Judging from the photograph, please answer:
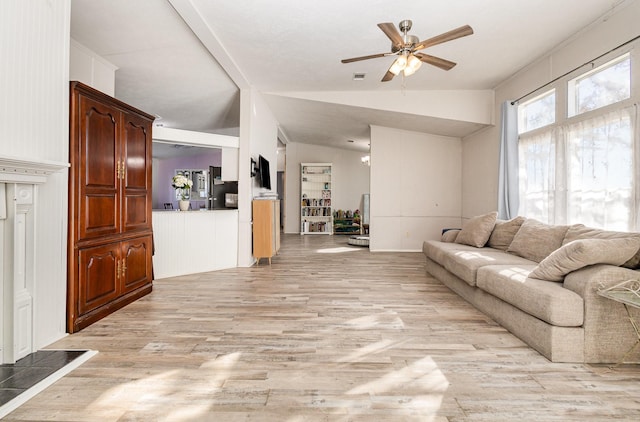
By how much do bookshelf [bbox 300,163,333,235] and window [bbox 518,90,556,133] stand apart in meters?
6.85

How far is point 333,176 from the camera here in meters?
11.4

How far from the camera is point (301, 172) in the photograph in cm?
1132

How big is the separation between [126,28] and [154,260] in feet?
9.56

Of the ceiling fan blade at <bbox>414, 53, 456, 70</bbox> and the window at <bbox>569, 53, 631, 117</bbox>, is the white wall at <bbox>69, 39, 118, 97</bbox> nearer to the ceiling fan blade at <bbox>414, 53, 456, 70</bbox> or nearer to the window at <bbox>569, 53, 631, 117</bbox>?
the ceiling fan blade at <bbox>414, 53, 456, 70</bbox>

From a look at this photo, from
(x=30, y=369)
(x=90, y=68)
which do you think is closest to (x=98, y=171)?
(x=30, y=369)

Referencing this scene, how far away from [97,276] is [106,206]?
2.15 feet

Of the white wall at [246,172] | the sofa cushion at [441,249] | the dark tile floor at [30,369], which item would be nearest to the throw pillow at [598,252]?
the sofa cushion at [441,249]

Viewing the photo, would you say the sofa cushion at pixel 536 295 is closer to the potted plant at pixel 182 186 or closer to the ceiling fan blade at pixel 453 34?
the ceiling fan blade at pixel 453 34

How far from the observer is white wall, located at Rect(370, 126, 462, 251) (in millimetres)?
7387

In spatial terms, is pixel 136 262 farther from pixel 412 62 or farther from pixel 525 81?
pixel 525 81

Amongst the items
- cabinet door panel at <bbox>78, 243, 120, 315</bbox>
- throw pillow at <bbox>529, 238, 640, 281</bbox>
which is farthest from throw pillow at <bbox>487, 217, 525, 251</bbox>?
cabinet door panel at <bbox>78, 243, 120, 315</bbox>

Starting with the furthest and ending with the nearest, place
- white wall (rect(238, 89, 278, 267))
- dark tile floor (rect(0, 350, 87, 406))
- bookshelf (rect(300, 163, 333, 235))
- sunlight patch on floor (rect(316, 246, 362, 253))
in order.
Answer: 1. bookshelf (rect(300, 163, 333, 235))
2. sunlight patch on floor (rect(316, 246, 362, 253))
3. white wall (rect(238, 89, 278, 267))
4. dark tile floor (rect(0, 350, 87, 406))

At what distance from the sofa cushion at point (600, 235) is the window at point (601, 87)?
1406mm

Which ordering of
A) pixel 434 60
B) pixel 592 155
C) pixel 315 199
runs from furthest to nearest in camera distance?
pixel 315 199 → pixel 592 155 → pixel 434 60
